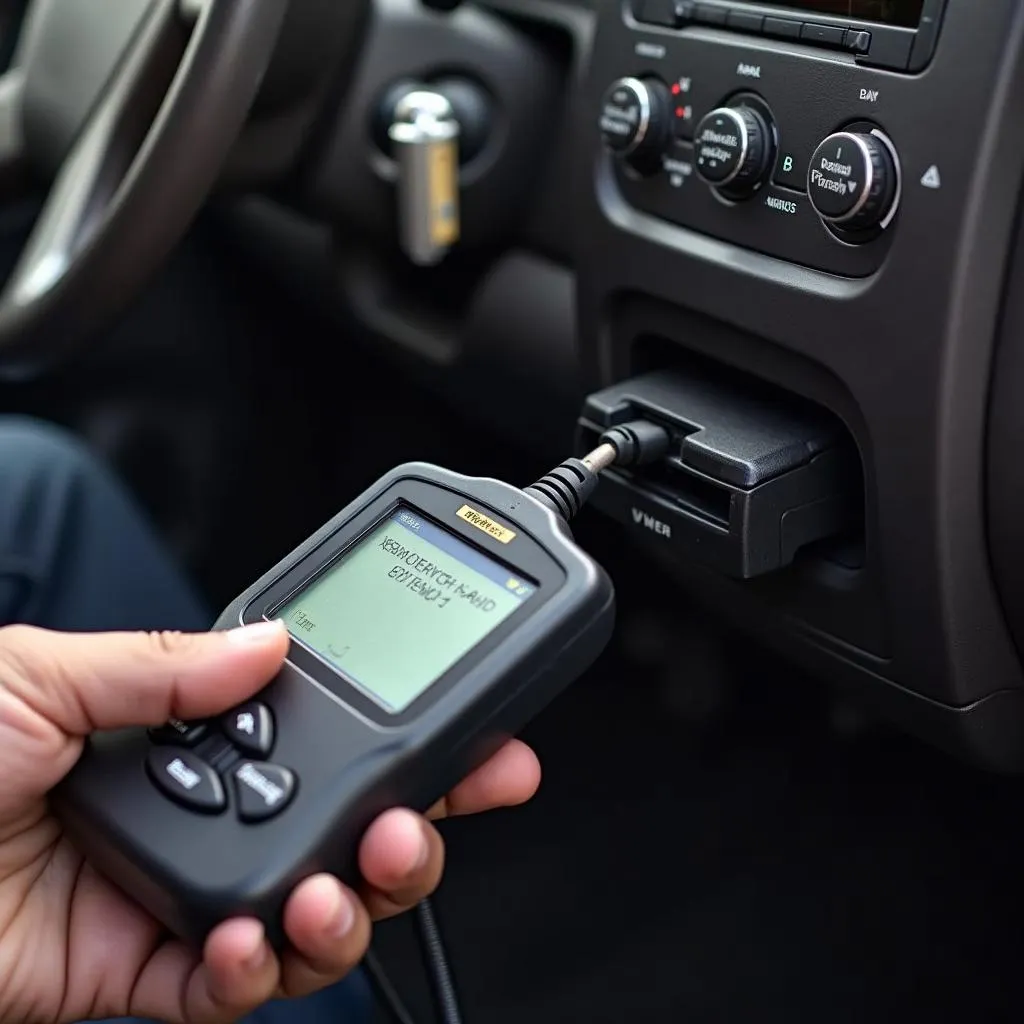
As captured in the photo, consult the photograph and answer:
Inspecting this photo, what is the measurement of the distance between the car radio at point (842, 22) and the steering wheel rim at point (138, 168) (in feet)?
0.77

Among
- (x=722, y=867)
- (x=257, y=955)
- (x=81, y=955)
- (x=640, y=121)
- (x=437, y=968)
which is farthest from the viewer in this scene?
(x=722, y=867)

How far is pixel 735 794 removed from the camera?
1.15m

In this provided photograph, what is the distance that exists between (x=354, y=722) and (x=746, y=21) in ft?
1.24

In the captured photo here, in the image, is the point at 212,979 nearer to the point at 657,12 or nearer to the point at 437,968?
the point at 437,968

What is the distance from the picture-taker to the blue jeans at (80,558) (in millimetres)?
812

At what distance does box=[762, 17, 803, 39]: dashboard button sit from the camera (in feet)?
2.11

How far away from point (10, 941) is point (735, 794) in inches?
26.5

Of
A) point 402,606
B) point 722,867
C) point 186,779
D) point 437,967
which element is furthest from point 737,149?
point 722,867

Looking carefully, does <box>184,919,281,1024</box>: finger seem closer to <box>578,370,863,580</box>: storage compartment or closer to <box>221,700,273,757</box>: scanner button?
<box>221,700,273,757</box>: scanner button

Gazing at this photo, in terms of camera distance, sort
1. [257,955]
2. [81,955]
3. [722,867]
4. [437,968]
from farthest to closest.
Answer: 1. [722,867]
2. [437,968]
3. [81,955]
4. [257,955]

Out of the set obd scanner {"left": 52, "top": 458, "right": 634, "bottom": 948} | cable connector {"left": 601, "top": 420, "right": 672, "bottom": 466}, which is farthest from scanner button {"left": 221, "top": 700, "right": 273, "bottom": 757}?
cable connector {"left": 601, "top": 420, "right": 672, "bottom": 466}

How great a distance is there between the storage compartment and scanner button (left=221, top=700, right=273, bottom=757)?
0.22 metres

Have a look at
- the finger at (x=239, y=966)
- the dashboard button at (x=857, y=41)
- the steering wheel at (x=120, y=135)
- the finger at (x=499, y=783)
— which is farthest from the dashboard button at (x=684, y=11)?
the finger at (x=239, y=966)

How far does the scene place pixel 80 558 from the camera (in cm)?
85
